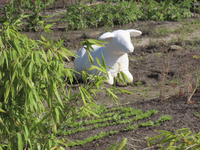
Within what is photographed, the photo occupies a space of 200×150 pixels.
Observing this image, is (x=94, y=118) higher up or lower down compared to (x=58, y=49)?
lower down

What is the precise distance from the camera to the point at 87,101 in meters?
3.84

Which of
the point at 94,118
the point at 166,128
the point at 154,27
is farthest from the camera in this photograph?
the point at 154,27

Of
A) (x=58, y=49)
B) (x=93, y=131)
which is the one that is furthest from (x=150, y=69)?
(x=58, y=49)

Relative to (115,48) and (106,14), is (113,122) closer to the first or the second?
Answer: (115,48)

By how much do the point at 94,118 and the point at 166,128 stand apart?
3.85 feet

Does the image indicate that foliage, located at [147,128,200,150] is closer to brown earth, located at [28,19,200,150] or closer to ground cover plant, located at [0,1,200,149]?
ground cover plant, located at [0,1,200,149]

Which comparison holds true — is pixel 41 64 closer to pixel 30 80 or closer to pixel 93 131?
pixel 30 80

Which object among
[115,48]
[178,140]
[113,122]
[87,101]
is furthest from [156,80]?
[178,140]

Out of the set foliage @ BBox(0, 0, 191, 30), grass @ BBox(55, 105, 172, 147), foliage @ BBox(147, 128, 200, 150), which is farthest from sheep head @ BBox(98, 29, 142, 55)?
foliage @ BBox(0, 0, 191, 30)

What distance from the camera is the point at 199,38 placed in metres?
8.25

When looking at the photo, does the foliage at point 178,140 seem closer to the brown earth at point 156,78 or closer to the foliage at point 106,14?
the brown earth at point 156,78

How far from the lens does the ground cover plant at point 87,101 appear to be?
198 cm

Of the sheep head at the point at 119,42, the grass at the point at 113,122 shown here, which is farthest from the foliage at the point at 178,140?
the sheep head at the point at 119,42

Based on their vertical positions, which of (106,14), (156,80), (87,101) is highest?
(106,14)
